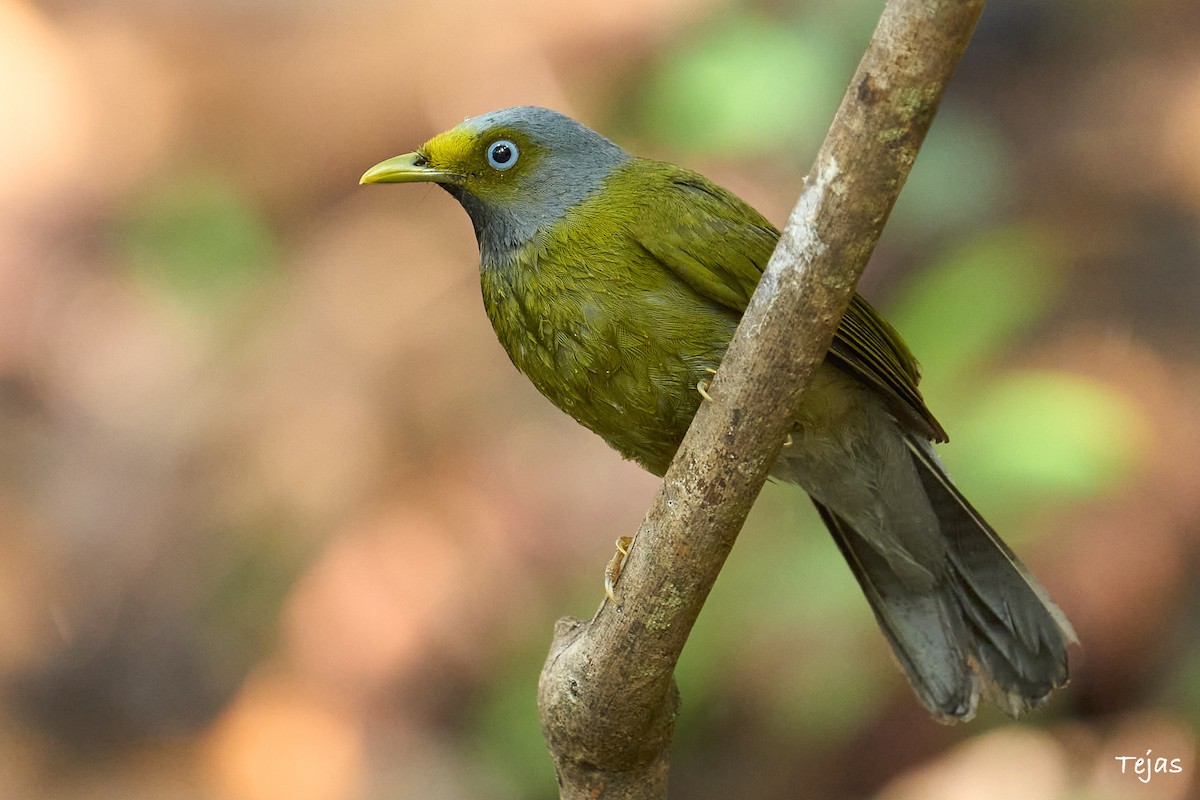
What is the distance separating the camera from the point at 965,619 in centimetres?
353

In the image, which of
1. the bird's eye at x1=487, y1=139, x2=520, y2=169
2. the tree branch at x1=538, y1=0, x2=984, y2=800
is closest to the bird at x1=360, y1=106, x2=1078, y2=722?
the bird's eye at x1=487, y1=139, x2=520, y2=169

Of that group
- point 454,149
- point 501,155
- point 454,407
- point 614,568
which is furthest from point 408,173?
point 454,407

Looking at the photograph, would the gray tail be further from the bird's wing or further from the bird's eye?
the bird's eye

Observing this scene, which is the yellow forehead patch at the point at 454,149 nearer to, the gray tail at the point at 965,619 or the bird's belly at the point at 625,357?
the bird's belly at the point at 625,357

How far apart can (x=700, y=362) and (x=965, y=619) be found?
1.22 m

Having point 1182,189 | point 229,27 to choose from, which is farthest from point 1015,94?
point 229,27

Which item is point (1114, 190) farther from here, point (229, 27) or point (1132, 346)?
point (229, 27)

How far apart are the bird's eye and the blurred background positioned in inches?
91.4

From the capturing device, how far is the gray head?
3197mm

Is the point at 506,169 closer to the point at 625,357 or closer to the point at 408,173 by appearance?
the point at 408,173

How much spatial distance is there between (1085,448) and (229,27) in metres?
5.11

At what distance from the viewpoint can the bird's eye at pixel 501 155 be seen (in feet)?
10.7

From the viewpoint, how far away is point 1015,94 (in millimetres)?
6484

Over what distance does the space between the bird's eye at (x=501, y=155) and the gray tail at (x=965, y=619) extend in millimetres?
1304
